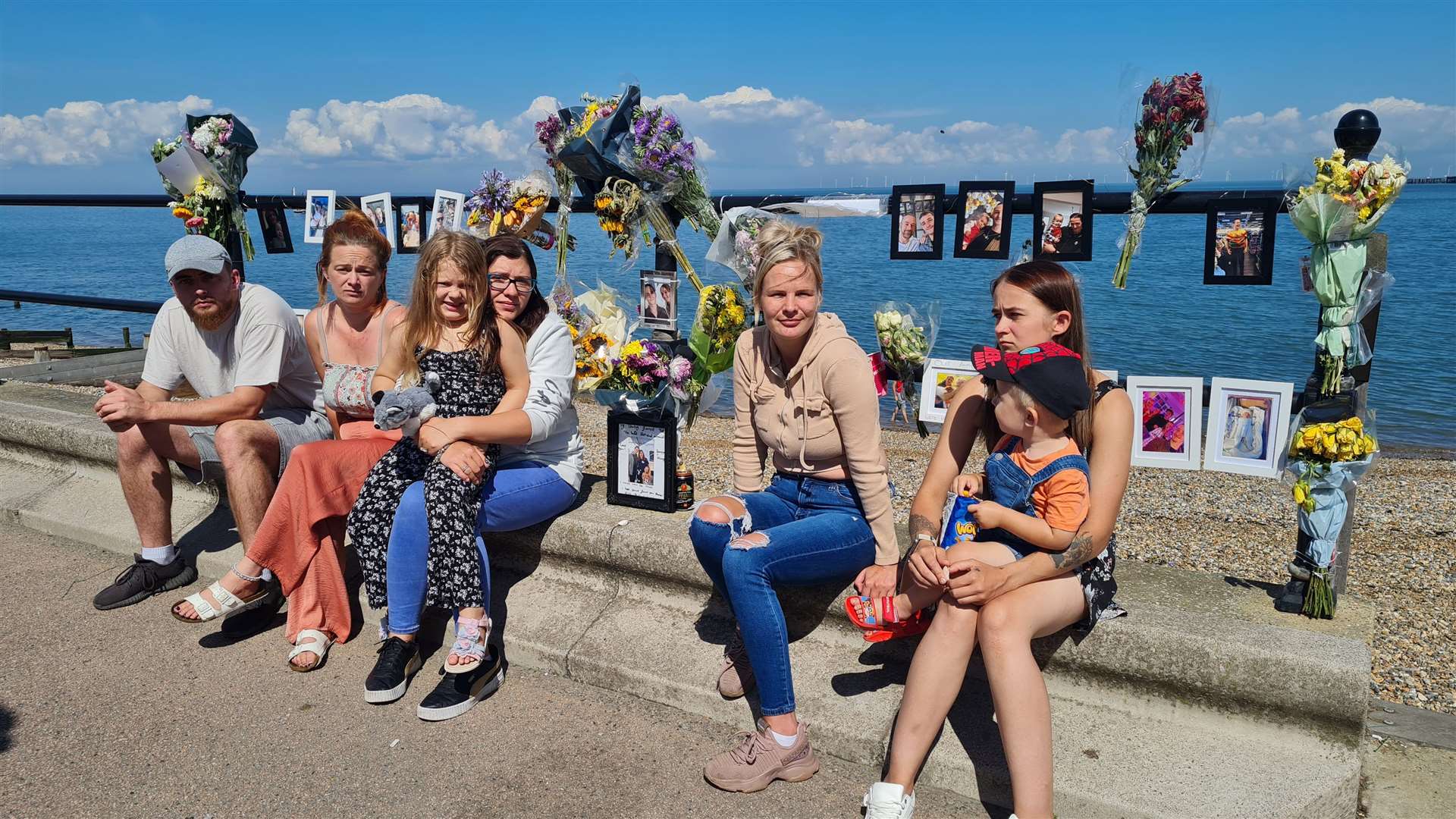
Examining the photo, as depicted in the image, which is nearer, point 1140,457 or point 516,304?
point 1140,457

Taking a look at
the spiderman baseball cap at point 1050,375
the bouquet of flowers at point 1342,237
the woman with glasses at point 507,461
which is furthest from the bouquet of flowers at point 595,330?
the bouquet of flowers at point 1342,237

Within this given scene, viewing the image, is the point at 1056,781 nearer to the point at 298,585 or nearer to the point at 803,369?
the point at 803,369

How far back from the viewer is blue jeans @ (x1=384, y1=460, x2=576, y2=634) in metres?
3.26

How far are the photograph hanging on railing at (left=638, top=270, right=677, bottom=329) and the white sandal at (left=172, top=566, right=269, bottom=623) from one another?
1768 mm

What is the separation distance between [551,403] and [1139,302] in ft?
70.8

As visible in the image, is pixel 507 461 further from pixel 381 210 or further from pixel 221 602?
pixel 381 210

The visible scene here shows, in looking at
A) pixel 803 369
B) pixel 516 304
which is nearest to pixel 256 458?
pixel 516 304

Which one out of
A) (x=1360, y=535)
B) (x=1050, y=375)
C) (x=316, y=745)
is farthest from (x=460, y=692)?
(x=1360, y=535)

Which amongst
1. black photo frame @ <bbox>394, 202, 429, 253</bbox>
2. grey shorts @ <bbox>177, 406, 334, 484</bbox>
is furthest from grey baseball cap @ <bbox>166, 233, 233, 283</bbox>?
black photo frame @ <bbox>394, 202, 429, 253</bbox>

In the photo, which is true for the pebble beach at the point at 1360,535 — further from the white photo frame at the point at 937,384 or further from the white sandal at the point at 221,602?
the white sandal at the point at 221,602

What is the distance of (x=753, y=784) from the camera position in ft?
8.77

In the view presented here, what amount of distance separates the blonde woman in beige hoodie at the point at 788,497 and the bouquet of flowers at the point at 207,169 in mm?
3619

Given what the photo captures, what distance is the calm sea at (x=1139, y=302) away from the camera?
12516 millimetres

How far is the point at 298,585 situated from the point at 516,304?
1298 millimetres
